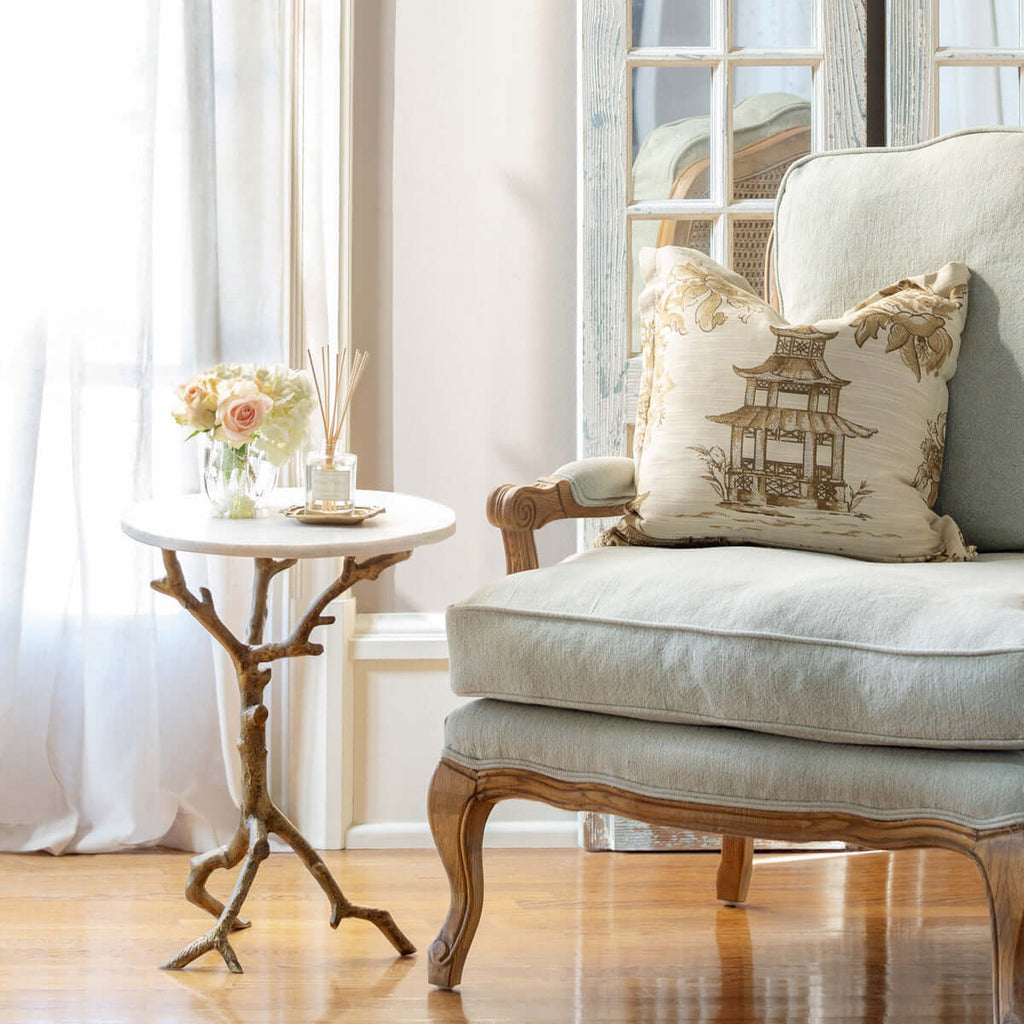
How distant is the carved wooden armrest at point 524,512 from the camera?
1.72 meters

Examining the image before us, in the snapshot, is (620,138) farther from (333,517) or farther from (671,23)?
(333,517)

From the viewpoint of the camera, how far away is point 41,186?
2201 millimetres

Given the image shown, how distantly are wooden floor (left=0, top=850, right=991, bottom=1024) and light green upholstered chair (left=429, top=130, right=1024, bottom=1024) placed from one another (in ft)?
0.54

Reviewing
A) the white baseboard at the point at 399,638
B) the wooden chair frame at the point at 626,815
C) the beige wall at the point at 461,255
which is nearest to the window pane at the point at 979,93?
the beige wall at the point at 461,255

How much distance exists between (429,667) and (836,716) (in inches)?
→ 42.4

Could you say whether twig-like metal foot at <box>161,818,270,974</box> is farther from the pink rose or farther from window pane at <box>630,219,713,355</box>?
window pane at <box>630,219,713,355</box>

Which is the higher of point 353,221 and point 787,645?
point 353,221

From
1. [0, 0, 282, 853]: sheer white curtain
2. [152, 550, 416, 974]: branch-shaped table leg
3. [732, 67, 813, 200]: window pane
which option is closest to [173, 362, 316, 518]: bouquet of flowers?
[152, 550, 416, 974]: branch-shaped table leg

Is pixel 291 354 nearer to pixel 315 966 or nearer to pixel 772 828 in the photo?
pixel 315 966

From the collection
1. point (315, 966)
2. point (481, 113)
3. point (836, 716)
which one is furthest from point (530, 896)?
point (481, 113)

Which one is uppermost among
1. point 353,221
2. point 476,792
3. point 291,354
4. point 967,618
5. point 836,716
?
point 353,221

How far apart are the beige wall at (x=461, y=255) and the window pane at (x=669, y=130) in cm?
15

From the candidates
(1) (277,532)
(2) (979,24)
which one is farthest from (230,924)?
(2) (979,24)

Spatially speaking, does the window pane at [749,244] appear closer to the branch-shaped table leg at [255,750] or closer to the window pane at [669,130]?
the window pane at [669,130]
